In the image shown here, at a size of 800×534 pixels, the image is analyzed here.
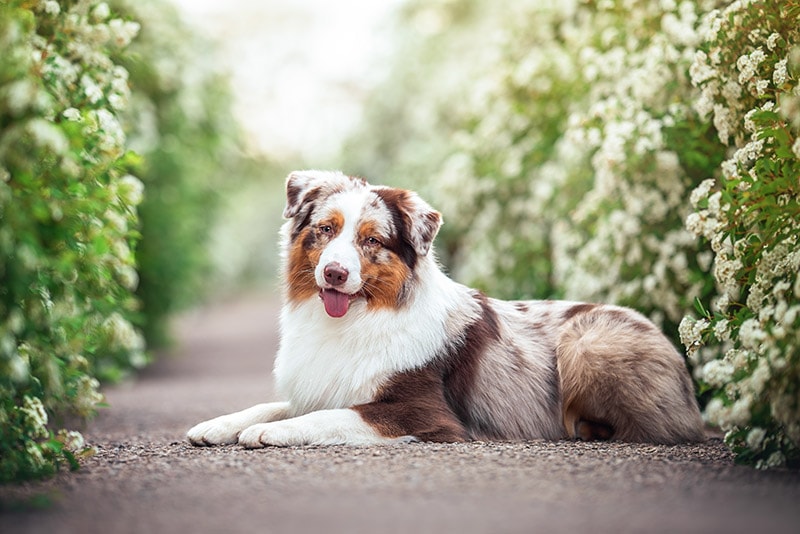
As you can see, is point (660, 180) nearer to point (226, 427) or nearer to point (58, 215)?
point (226, 427)

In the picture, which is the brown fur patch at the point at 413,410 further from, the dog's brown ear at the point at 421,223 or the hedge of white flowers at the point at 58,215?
the hedge of white flowers at the point at 58,215

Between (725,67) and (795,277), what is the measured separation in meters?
1.75

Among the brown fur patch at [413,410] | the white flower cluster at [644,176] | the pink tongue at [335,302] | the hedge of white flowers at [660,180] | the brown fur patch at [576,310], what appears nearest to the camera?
the hedge of white flowers at [660,180]

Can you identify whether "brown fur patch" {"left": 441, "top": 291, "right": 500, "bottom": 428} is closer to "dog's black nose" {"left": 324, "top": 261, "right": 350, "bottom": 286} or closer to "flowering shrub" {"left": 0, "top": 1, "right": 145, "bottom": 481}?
"dog's black nose" {"left": 324, "top": 261, "right": 350, "bottom": 286}

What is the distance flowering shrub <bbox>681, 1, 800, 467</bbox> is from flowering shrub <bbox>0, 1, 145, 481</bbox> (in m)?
3.47

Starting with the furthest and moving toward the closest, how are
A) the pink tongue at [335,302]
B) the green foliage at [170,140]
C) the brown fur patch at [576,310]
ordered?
the green foliage at [170,140], the brown fur patch at [576,310], the pink tongue at [335,302]

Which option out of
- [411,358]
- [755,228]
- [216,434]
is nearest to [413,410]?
[411,358]

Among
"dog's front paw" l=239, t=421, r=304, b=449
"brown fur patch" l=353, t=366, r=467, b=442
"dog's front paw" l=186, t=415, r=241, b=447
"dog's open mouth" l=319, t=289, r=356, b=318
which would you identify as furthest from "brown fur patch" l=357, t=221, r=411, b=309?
"dog's front paw" l=186, t=415, r=241, b=447

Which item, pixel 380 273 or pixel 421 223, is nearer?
pixel 380 273

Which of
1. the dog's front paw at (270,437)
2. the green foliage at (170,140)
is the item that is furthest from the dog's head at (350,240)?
the green foliage at (170,140)

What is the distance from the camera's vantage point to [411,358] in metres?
5.79

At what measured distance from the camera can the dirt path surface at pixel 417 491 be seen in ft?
12.8

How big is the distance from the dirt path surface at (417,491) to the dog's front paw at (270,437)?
0.33ft

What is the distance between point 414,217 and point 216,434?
188 centimetres
